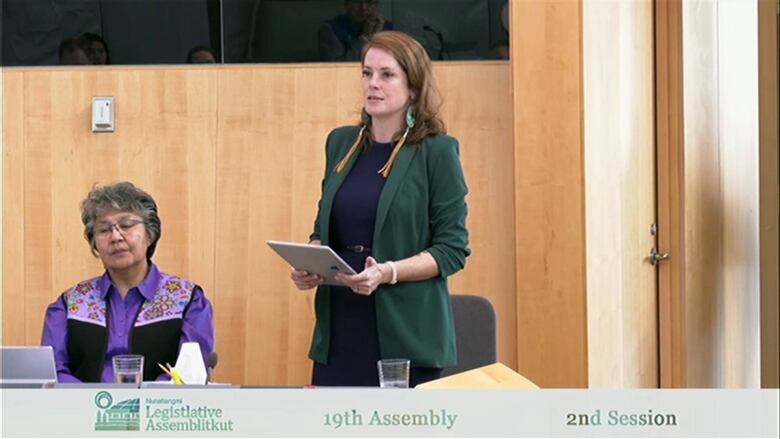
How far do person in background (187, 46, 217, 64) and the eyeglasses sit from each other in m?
1.49

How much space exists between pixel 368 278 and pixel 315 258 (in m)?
0.14

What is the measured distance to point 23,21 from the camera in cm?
538

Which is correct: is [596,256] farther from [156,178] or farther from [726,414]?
[726,414]

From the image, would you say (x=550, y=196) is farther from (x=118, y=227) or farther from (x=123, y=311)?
(x=123, y=311)

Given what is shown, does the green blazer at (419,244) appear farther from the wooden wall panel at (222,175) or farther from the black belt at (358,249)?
the wooden wall panel at (222,175)

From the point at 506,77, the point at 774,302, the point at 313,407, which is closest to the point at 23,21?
the point at 506,77

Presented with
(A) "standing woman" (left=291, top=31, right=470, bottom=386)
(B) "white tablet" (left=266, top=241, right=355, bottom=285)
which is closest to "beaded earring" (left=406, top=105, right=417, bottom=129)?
(A) "standing woman" (left=291, top=31, right=470, bottom=386)

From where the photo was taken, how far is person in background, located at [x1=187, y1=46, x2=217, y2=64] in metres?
5.34

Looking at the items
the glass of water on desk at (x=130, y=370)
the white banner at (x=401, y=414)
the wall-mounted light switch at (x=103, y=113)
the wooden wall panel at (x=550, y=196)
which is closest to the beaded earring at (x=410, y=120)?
the glass of water on desk at (x=130, y=370)

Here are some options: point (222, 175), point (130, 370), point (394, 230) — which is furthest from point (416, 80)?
point (222, 175)

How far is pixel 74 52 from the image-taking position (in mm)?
5348

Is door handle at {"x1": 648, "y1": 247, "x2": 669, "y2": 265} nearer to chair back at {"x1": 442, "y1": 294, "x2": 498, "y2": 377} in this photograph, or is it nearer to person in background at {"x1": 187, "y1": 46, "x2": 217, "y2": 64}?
chair back at {"x1": 442, "y1": 294, "x2": 498, "y2": 377}

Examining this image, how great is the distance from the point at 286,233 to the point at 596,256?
Answer: 1.21m

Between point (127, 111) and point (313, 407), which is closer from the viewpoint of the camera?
point (313, 407)
